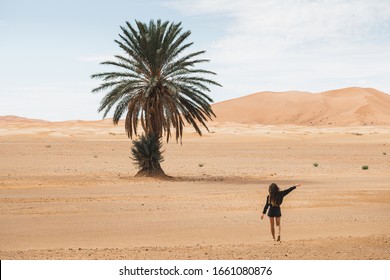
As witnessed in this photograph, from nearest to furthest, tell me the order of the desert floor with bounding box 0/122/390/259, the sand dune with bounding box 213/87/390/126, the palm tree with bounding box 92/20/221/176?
the desert floor with bounding box 0/122/390/259, the palm tree with bounding box 92/20/221/176, the sand dune with bounding box 213/87/390/126

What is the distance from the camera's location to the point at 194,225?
1532 centimetres

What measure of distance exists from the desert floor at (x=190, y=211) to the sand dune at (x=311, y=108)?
96573 mm

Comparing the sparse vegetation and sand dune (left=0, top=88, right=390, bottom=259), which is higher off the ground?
the sparse vegetation

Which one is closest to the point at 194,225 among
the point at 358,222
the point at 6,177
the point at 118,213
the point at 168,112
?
the point at 118,213

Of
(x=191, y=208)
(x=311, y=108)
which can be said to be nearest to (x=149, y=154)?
(x=191, y=208)

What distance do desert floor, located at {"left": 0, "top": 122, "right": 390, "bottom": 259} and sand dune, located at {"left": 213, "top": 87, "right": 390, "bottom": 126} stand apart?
9657cm

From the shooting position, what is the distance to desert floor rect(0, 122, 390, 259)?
37.1 ft

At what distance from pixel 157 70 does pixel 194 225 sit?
46.0ft

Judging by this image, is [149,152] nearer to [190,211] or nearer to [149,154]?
[149,154]

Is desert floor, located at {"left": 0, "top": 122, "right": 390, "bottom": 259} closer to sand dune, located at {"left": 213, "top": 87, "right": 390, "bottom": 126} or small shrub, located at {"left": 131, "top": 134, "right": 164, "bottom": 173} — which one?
small shrub, located at {"left": 131, "top": 134, "right": 164, "bottom": 173}

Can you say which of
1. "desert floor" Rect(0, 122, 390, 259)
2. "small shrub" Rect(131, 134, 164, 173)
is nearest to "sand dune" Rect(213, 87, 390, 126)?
"desert floor" Rect(0, 122, 390, 259)

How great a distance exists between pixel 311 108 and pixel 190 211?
468 feet

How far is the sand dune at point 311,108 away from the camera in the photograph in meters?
136

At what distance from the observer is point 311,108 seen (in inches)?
6191
